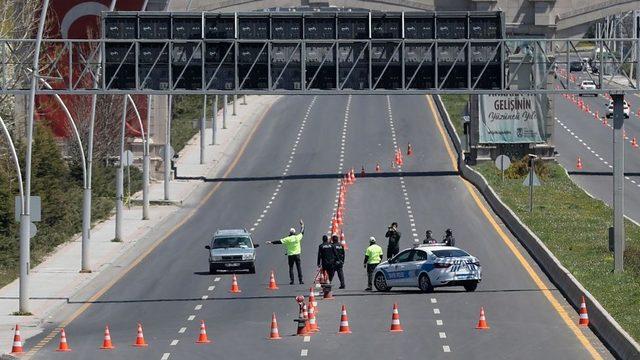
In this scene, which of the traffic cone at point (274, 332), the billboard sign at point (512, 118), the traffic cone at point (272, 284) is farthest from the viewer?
the billboard sign at point (512, 118)

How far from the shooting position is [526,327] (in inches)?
1635

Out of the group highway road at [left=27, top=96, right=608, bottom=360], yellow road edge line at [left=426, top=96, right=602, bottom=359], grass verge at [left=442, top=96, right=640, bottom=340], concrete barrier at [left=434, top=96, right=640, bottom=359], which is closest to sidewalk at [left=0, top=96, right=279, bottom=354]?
highway road at [left=27, top=96, right=608, bottom=360]

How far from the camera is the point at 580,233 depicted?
64.2m

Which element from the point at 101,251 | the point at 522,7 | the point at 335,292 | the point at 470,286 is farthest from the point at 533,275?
the point at 522,7

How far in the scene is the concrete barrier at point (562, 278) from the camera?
3641cm

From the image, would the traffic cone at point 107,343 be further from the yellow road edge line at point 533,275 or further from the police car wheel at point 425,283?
the police car wheel at point 425,283

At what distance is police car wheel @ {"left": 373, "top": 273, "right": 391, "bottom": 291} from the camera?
49.8m

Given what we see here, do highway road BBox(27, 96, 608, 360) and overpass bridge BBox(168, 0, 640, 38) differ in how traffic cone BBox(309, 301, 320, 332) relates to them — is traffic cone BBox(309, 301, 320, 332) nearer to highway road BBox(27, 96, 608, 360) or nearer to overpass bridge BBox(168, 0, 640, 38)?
highway road BBox(27, 96, 608, 360)

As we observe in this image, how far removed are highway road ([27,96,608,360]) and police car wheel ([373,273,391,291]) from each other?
0.33 meters

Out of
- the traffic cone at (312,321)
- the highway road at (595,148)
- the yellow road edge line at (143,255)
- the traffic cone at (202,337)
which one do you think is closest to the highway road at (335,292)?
the yellow road edge line at (143,255)

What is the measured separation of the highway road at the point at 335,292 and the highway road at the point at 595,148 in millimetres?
7199

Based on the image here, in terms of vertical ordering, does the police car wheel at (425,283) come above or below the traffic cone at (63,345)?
above

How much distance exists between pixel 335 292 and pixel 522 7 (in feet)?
122

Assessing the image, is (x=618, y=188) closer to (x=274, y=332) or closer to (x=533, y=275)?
(x=533, y=275)
